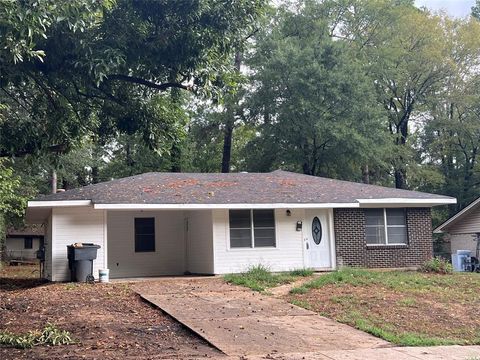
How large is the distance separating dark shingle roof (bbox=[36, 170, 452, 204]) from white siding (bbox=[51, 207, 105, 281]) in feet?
1.66

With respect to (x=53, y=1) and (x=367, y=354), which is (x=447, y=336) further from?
(x=53, y=1)

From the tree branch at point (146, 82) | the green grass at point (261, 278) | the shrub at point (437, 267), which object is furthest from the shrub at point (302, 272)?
the tree branch at point (146, 82)

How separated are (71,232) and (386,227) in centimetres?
1026

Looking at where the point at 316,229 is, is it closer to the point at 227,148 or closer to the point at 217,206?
the point at 217,206

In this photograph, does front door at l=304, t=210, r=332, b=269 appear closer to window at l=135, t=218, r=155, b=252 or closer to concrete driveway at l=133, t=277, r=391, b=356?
window at l=135, t=218, r=155, b=252

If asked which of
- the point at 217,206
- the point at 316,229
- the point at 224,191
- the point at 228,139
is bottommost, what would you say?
the point at 316,229

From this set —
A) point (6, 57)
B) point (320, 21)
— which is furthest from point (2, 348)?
point (320, 21)

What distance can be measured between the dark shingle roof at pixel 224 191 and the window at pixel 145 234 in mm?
1417

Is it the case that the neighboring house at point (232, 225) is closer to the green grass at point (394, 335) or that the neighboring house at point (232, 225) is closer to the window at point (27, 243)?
the green grass at point (394, 335)

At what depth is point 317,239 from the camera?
2041 centimetres

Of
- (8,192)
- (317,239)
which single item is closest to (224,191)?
(317,239)

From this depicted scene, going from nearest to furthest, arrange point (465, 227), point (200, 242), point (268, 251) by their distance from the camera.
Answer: point (268, 251), point (200, 242), point (465, 227)

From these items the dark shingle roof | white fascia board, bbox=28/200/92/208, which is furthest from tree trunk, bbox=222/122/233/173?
white fascia board, bbox=28/200/92/208

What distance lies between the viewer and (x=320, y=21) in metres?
35.9
